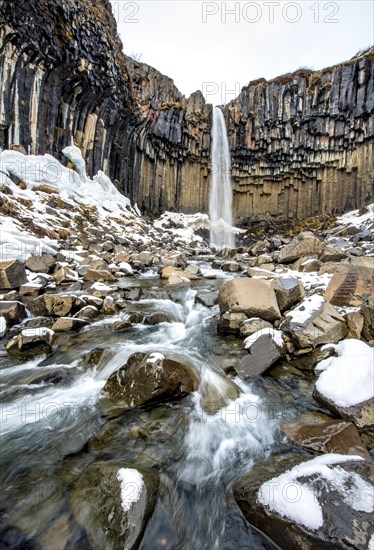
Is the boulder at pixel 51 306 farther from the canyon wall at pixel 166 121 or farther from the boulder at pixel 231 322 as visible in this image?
the canyon wall at pixel 166 121

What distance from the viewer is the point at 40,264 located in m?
7.69

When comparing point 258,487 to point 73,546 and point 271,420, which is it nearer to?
point 271,420

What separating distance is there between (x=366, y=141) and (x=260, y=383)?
30116mm

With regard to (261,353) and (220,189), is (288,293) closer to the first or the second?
(261,353)

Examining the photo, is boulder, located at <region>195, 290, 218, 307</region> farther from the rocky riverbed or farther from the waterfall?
the waterfall

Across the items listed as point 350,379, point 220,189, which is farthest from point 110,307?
point 220,189

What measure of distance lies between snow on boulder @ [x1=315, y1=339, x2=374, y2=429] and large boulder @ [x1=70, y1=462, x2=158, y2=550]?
1955mm

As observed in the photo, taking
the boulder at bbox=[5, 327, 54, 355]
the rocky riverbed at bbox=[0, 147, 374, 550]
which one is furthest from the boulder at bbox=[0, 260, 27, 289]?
the boulder at bbox=[5, 327, 54, 355]

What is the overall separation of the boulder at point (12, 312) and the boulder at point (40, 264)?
8.69 feet

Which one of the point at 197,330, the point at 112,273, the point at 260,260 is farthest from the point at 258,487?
the point at 260,260

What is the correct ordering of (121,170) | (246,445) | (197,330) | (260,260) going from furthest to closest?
(121,170), (260,260), (197,330), (246,445)

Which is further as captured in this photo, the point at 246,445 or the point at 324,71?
the point at 324,71

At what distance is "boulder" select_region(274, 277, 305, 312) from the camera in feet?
16.3

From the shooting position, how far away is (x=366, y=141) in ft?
82.5
